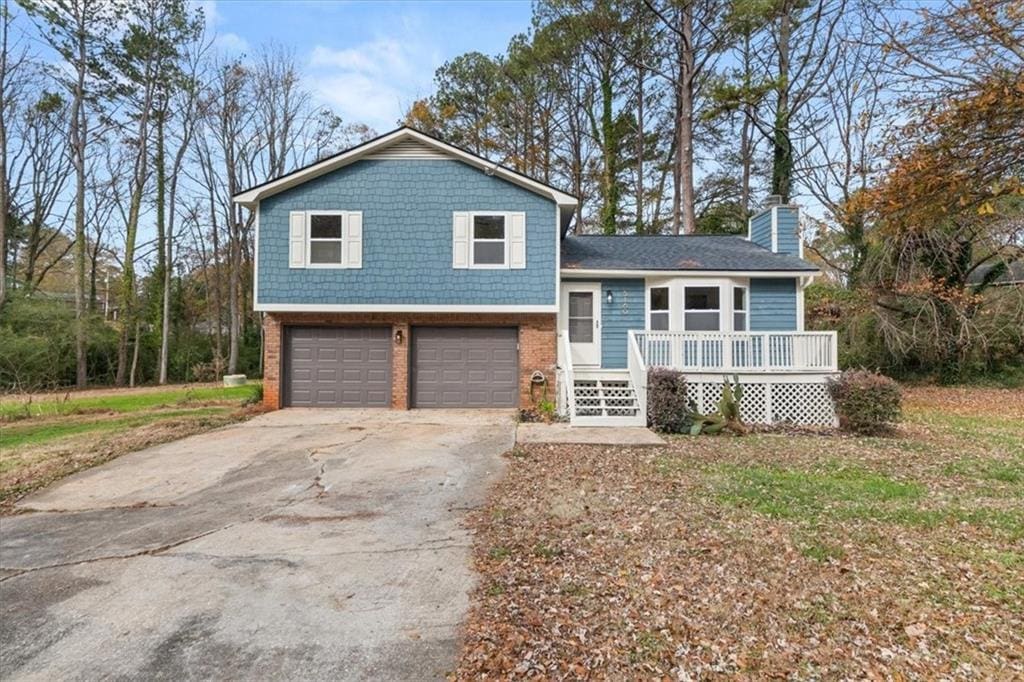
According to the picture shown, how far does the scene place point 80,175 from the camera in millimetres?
20891

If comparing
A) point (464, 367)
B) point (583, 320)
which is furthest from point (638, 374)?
point (464, 367)

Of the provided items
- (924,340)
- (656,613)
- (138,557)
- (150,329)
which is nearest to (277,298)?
(138,557)

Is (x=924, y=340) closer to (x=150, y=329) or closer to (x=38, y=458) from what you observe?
(x=38, y=458)

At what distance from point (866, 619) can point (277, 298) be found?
1156cm

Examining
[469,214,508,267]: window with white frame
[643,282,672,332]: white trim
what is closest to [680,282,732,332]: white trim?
[643,282,672,332]: white trim

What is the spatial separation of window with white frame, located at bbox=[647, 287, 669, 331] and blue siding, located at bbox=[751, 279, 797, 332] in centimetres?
201

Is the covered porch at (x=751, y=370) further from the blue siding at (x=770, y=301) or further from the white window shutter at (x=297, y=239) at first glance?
the white window shutter at (x=297, y=239)

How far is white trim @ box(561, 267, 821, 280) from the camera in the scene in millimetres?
11844

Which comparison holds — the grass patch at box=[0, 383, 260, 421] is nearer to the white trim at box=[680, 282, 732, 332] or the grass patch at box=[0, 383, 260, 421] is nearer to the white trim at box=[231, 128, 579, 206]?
the white trim at box=[231, 128, 579, 206]

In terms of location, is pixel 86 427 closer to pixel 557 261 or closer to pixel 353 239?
pixel 353 239

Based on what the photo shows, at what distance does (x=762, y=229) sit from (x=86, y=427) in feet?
52.4

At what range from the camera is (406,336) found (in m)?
12.0

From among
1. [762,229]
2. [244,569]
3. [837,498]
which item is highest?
[762,229]

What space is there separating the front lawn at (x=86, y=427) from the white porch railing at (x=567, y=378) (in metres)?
6.75
